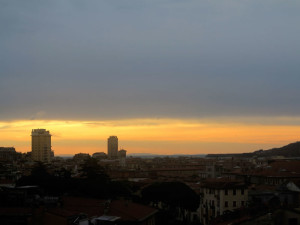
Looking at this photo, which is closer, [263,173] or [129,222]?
[129,222]

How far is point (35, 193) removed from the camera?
122 feet

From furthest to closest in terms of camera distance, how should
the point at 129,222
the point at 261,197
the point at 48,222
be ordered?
the point at 261,197 < the point at 129,222 < the point at 48,222

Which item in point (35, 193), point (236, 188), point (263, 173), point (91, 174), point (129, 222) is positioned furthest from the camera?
point (263, 173)

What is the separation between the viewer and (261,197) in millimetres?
45875

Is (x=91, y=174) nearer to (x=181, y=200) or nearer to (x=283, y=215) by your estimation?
(x=181, y=200)

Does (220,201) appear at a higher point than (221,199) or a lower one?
lower

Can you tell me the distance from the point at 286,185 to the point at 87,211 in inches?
867

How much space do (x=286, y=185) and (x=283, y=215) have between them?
25556mm

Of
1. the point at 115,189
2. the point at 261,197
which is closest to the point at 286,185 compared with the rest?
the point at 261,197

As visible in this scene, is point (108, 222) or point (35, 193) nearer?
point (108, 222)

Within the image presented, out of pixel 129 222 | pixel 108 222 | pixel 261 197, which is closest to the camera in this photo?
pixel 108 222

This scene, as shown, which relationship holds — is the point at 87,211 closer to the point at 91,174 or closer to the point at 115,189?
the point at 115,189

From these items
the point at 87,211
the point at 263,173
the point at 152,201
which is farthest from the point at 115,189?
the point at 263,173

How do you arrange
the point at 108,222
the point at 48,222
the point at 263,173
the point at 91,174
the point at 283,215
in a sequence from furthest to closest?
the point at 263,173
the point at 91,174
the point at 108,222
the point at 48,222
the point at 283,215
